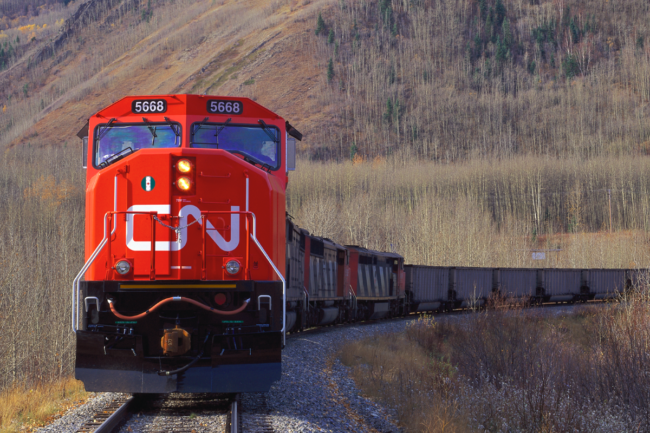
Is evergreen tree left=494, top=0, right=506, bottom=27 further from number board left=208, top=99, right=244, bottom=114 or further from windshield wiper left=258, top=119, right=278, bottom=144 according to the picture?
number board left=208, top=99, right=244, bottom=114

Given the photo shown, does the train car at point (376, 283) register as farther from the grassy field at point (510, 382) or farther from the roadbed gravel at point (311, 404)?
the roadbed gravel at point (311, 404)

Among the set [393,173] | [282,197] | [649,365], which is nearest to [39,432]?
[282,197]

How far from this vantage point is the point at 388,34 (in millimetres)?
159500

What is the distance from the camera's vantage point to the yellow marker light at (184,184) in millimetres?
8180

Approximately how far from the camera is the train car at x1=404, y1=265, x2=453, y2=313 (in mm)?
30500

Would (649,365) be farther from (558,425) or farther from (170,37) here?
(170,37)

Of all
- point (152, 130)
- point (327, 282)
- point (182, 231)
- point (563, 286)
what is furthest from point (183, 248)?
point (563, 286)

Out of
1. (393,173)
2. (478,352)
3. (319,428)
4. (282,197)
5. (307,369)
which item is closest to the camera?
(319,428)

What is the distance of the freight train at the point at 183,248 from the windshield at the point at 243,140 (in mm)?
16

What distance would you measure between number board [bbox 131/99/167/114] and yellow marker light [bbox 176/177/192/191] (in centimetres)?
120

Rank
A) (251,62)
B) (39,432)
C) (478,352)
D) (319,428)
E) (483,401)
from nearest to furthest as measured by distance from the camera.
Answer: (39,432) < (319,428) < (483,401) < (478,352) < (251,62)

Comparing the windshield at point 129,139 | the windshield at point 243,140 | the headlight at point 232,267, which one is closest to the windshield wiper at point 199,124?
the windshield at point 243,140

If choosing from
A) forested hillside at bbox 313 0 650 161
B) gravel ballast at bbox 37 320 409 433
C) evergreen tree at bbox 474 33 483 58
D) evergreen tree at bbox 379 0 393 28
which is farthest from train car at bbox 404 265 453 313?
evergreen tree at bbox 379 0 393 28

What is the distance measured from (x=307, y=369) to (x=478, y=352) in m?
6.43
